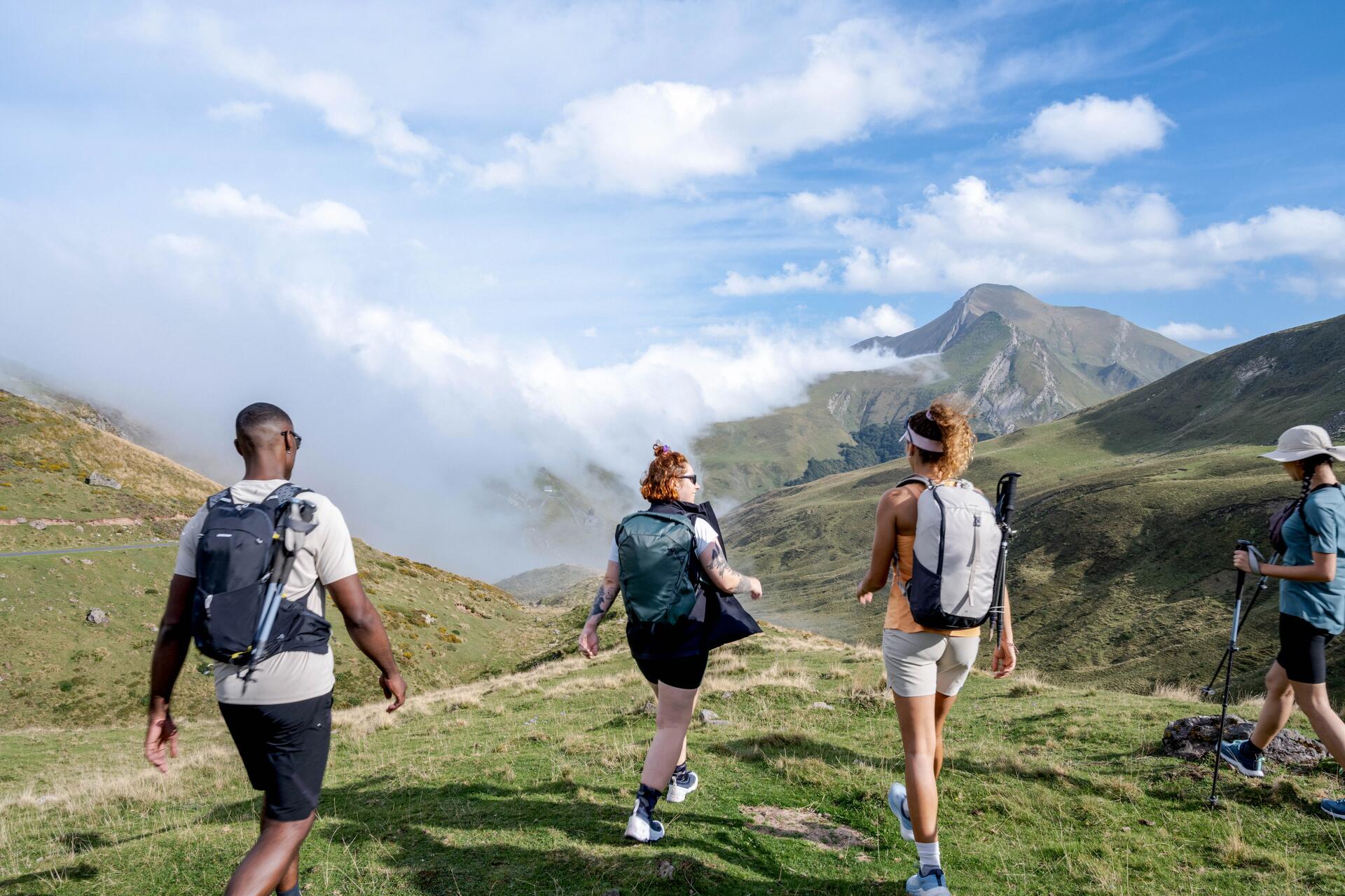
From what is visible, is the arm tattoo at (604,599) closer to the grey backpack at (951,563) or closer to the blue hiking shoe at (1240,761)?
the grey backpack at (951,563)

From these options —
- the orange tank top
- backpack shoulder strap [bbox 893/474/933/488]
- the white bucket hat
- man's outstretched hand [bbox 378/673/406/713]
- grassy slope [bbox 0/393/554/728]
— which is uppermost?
the white bucket hat

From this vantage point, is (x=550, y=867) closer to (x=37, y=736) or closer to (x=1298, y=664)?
(x=1298, y=664)

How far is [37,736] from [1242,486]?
75366 millimetres

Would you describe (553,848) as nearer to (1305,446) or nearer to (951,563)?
(951,563)

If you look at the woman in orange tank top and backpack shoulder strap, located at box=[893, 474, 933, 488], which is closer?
the woman in orange tank top

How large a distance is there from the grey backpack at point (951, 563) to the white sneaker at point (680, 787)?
118 inches

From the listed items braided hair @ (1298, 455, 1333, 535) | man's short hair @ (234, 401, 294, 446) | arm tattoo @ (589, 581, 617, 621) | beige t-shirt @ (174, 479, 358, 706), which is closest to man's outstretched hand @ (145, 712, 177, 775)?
beige t-shirt @ (174, 479, 358, 706)

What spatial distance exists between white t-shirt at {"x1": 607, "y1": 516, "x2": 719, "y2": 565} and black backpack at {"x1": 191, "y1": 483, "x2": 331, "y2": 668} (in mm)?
2265

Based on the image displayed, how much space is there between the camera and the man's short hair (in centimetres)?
402

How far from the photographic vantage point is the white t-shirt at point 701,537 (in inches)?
209

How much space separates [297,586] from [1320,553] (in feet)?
25.0

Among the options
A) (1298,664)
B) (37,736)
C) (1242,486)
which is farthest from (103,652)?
(1242,486)

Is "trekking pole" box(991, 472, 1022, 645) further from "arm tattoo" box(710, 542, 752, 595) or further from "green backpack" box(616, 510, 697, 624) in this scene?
"green backpack" box(616, 510, 697, 624)

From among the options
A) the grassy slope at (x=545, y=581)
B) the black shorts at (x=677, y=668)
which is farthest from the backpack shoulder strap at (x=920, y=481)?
the grassy slope at (x=545, y=581)
